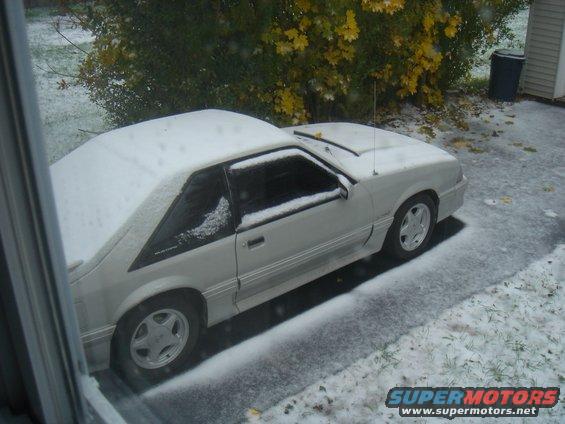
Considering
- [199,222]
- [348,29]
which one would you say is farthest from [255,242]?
[348,29]

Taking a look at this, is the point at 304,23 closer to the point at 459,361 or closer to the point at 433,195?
the point at 433,195

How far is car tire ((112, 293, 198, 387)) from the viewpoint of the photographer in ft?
9.66

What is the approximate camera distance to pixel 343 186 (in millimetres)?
3678

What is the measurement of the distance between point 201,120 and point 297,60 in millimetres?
2467

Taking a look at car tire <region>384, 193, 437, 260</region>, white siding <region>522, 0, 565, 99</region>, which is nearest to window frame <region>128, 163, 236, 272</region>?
car tire <region>384, 193, 437, 260</region>

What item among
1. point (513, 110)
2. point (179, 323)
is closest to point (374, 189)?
point (179, 323)

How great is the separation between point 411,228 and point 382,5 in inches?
107

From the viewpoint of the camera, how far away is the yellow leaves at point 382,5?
5.87 meters

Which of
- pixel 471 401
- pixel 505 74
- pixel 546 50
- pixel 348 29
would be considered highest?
pixel 348 29

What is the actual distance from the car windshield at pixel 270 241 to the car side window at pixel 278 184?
12 mm

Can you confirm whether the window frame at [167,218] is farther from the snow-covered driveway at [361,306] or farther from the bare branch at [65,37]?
the bare branch at [65,37]

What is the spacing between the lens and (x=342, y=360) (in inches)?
131

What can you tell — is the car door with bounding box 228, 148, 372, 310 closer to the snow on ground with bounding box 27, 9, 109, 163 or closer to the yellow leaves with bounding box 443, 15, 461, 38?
the snow on ground with bounding box 27, 9, 109, 163

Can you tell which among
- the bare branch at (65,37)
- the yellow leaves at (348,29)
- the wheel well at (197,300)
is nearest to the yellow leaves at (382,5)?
the yellow leaves at (348,29)
